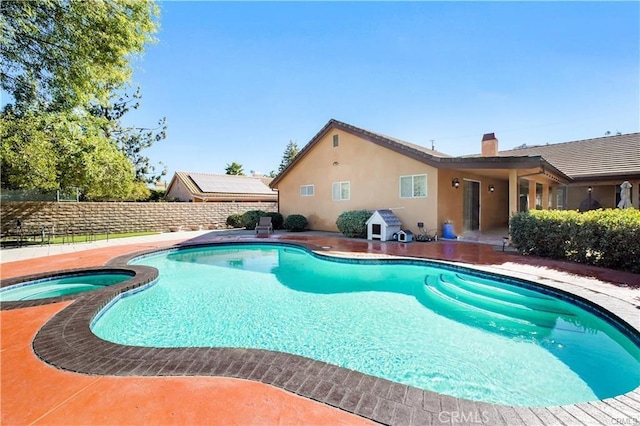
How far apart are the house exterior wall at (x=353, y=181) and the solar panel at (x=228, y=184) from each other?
9647mm

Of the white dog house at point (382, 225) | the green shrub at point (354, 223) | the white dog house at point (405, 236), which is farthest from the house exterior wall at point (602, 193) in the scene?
the green shrub at point (354, 223)

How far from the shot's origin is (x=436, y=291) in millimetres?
7121

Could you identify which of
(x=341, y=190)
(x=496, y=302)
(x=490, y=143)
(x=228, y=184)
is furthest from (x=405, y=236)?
(x=228, y=184)

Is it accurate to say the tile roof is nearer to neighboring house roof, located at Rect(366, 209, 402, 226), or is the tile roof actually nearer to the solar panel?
neighboring house roof, located at Rect(366, 209, 402, 226)

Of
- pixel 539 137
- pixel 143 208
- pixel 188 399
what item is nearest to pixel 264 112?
pixel 143 208

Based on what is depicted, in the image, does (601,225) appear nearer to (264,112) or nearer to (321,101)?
(321,101)

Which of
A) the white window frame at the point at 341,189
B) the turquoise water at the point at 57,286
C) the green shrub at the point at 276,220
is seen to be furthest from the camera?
the green shrub at the point at 276,220

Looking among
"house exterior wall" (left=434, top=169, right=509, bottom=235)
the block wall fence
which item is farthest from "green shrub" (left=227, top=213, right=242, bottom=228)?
"house exterior wall" (left=434, top=169, right=509, bottom=235)

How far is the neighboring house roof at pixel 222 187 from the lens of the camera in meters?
27.8

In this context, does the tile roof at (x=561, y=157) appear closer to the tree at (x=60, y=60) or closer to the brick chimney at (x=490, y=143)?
the brick chimney at (x=490, y=143)

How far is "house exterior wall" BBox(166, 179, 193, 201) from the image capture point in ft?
95.2

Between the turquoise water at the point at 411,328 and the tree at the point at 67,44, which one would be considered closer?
the turquoise water at the point at 411,328

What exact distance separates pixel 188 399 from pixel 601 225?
9.97m

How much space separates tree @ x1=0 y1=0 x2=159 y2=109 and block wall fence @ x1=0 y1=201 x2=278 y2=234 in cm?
1047
